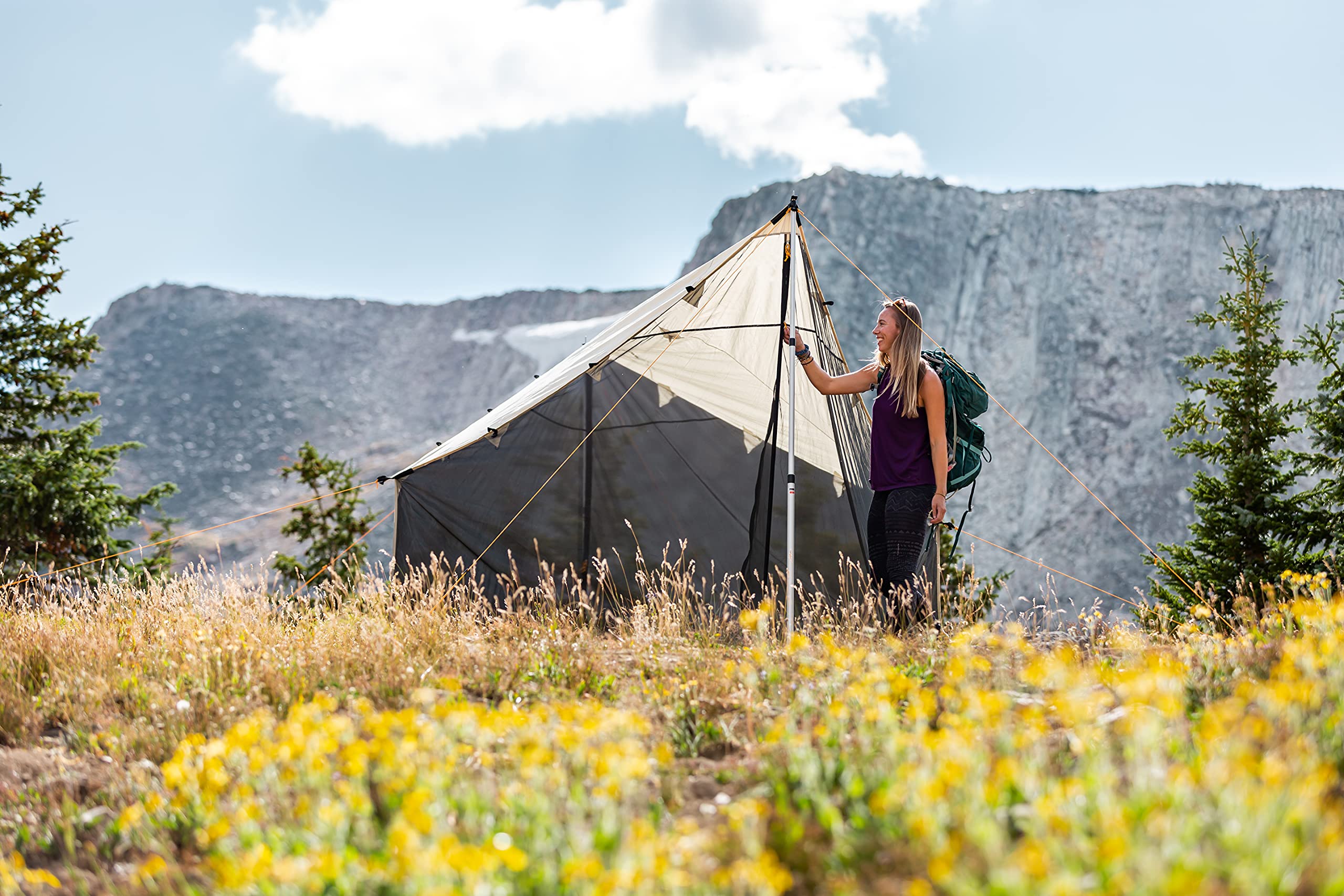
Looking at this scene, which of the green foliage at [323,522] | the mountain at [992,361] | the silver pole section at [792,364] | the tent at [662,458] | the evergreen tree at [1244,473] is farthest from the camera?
the mountain at [992,361]

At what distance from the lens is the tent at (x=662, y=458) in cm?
614

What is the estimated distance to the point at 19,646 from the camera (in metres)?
4.09

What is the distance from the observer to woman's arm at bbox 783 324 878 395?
4.55 metres

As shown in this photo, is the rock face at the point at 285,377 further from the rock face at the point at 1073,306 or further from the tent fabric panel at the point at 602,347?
the tent fabric panel at the point at 602,347

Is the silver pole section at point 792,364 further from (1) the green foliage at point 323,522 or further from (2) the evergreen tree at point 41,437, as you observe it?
(1) the green foliage at point 323,522

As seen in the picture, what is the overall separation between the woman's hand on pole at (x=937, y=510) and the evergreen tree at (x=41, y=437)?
311 inches

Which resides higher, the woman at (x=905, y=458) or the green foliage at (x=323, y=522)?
the woman at (x=905, y=458)

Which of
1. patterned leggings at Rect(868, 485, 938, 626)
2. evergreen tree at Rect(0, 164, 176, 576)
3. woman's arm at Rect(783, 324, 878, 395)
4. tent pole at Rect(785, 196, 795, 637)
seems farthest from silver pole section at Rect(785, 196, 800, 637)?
evergreen tree at Rect(0, 164, 176, 576)

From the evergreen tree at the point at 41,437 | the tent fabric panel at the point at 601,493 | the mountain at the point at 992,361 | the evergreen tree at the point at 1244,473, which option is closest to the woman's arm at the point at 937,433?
the tent fabric panel at the point at 601,493

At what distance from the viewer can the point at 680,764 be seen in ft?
8.71

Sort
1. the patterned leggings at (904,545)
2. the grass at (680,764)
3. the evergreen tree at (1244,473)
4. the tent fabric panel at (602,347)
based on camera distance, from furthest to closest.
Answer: the evergreen tree at (1244,473), the tent fabric panel at (602,347), the patterned leggings at (904,545), the grass at (680,764)

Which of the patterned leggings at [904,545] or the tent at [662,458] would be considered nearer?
the patterned leggings at [904,545]

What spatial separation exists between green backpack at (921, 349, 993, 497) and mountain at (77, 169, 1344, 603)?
14.3 metres

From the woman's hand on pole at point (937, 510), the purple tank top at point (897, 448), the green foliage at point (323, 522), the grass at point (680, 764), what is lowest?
the green foliage at point (323, 522)
